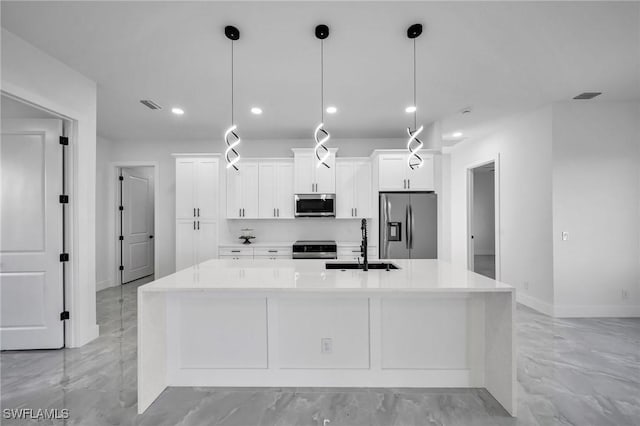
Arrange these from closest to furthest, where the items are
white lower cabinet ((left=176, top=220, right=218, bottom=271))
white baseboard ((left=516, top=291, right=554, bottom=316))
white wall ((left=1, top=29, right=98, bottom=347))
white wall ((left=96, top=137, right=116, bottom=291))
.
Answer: white wall ((left=1, top=29, right=98, bottom=347))
white baseboard ((left=516, top=291, right=554, bottom=316))
white lower cabinet ((left=176, top=220, right=218, bottom=271))
white wall ((left=96, top=137, right=116, bottom=291))

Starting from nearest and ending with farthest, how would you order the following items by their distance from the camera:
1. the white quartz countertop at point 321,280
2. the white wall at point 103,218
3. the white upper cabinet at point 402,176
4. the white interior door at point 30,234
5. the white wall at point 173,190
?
1. the white quartz countertop at point 321,280
2. the white interior door at point 30,234
3. the white upper cabinet at point 402,176
4. the white wall at point 103,218
5. the white wall at point 173,190

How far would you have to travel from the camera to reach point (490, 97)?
361 centimetres

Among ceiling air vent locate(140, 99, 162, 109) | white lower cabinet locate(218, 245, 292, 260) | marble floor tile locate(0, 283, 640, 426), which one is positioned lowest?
marble floor tile locate(0, 283, 640, 426)

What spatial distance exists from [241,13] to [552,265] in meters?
4.33

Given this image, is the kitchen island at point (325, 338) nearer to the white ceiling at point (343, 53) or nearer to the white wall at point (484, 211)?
the white ceiling at point (343, 53)

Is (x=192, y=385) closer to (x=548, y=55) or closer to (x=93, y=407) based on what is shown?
(x=93, y=407)

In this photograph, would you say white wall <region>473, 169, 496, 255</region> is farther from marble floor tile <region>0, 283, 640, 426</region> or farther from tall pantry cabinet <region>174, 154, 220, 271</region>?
tall pantry cabinet <region>174, 154, 220, 271</region>

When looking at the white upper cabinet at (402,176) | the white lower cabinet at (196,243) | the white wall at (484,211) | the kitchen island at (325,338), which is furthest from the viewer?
the white wall at (484,211)

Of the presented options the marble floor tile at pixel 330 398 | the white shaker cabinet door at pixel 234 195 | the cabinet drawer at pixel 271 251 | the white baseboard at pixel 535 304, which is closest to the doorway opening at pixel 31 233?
the marble floor tile at pixel 330 398

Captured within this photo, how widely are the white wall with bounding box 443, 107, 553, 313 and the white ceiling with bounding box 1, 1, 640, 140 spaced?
43 centimetres

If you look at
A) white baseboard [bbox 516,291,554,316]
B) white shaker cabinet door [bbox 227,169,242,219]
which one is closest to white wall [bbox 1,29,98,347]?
white shaker cabinet door [bbox 227,169,242,219]

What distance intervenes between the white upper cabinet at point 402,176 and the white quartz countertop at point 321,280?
2.26 metres

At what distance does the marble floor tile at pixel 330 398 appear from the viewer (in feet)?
6.22

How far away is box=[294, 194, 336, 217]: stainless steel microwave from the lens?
5.01 metres
